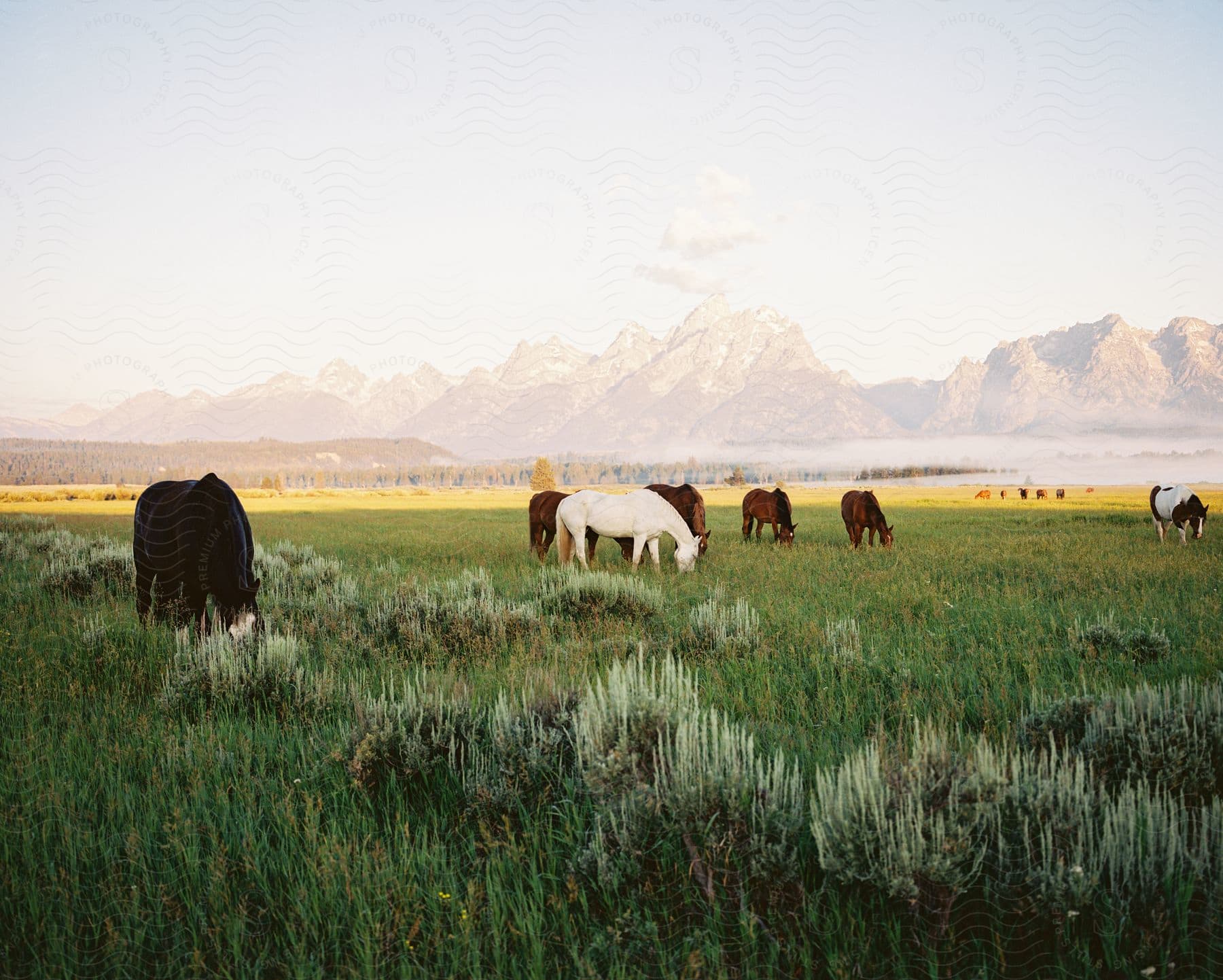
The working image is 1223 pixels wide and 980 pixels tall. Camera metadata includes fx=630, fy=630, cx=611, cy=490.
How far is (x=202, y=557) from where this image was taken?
697 cm

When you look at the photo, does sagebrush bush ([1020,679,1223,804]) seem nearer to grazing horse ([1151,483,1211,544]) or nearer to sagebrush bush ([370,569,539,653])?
sagebrush bush ([370,569,539,653])

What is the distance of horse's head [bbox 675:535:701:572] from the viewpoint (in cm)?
1348

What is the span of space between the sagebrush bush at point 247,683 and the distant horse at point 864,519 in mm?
15572

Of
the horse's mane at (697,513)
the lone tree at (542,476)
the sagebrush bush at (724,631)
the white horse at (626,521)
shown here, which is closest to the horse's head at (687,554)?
the white horse at (626,521)

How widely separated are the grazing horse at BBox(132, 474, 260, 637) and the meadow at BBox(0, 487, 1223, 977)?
50 centimetres

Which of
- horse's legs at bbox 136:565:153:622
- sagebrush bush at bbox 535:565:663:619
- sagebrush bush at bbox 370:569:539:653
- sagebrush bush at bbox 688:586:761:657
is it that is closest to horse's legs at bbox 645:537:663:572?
sagebrush bush at bbox 535:565:663:619

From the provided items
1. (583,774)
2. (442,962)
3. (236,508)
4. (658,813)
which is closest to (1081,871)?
(658,813)

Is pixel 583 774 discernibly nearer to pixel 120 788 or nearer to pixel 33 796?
pixel 120 788

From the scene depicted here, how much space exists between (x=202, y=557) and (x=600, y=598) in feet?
16.4

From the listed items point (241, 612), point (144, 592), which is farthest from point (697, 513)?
point (144, 592)

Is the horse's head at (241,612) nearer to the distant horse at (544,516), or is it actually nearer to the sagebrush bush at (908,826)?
the sagebrush bush at (908,826)

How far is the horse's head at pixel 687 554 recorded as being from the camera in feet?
44.2

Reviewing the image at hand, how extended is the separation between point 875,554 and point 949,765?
1369 centimetres

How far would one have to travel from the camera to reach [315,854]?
3.04m
